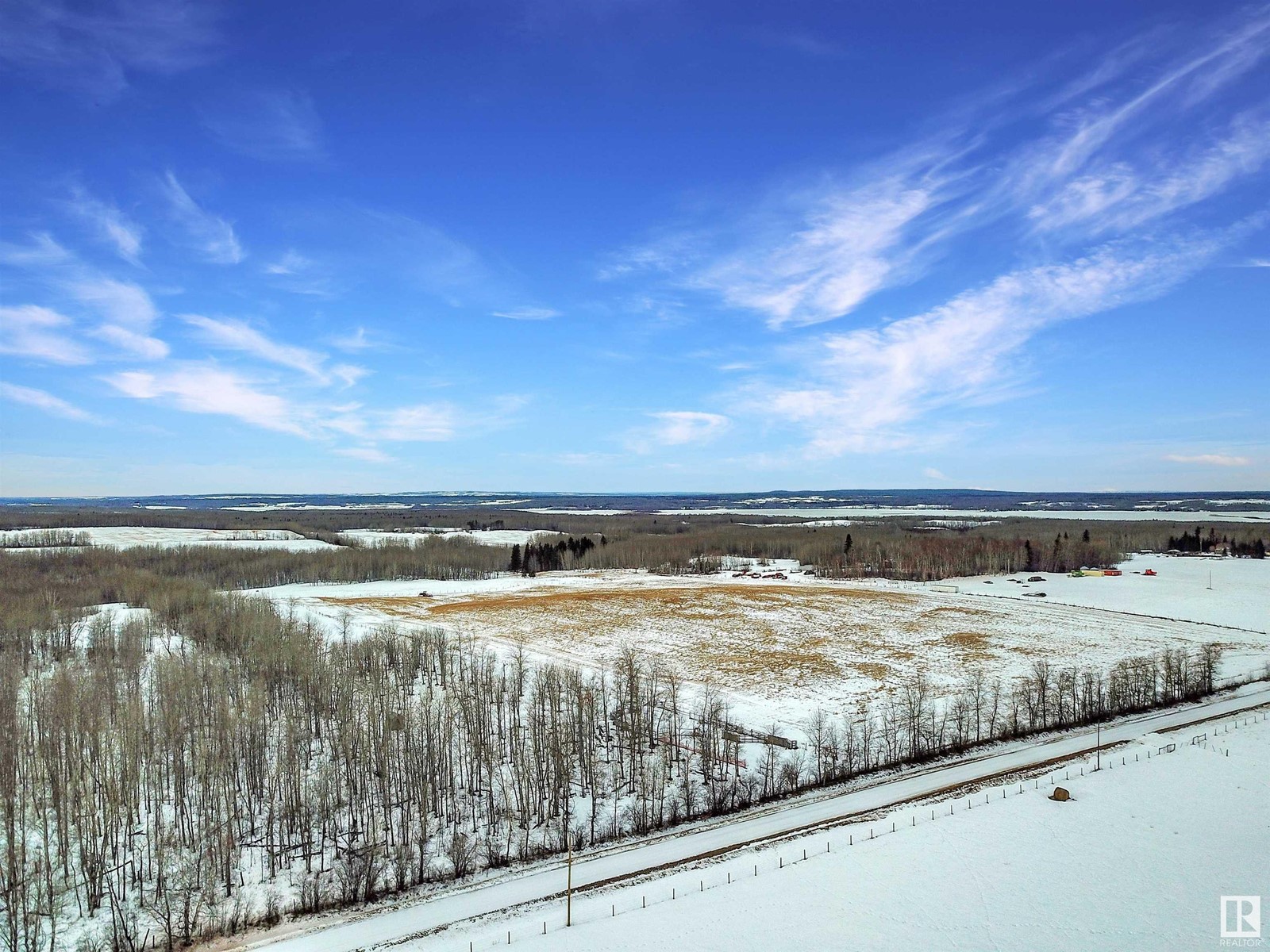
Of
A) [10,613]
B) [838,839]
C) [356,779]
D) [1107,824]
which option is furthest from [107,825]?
[10,613]

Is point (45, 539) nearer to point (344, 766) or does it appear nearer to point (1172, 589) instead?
point (344, 766)

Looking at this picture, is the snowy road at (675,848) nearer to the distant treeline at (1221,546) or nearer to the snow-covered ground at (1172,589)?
the snow-covered ground at (1172,589)

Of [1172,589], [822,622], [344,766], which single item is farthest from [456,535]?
[344,766]

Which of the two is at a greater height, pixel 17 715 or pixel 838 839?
pixel 17 715

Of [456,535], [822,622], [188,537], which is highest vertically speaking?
[456,535]

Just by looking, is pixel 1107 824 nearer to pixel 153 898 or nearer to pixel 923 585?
pixel 153 898

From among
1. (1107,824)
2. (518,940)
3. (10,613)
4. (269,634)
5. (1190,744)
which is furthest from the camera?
(10,613)

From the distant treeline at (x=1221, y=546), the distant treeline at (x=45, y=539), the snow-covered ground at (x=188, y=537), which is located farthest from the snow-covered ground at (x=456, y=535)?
the distant treeline at (x=1221, y=546)

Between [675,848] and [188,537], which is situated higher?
[188,537]
